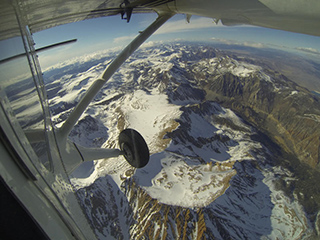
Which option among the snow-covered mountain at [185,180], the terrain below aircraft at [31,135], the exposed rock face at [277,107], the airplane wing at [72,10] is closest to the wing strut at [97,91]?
the airplane wing at [72,10]

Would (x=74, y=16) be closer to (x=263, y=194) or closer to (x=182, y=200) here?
(x=182, y=200)

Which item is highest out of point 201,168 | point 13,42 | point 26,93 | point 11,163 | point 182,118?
point 13,42

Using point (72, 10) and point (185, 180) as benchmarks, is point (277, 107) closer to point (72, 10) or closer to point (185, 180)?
point (185, 180)

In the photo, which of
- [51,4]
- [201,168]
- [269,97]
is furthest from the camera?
[269,97]

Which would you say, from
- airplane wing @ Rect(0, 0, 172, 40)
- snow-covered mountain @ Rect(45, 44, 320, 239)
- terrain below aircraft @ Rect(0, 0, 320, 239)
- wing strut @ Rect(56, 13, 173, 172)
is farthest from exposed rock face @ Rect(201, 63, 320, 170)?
terrain below aircraft @ Rect(0, 0, 320, 239)

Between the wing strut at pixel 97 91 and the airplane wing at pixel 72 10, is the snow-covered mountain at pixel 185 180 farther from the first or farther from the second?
the wing strut at pixel 97 91

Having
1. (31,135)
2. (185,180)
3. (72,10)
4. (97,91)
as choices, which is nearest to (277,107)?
(185,180)

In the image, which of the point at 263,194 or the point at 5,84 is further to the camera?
the point at 263,194

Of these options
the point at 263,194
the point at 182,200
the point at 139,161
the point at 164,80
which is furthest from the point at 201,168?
the point at 164,80
